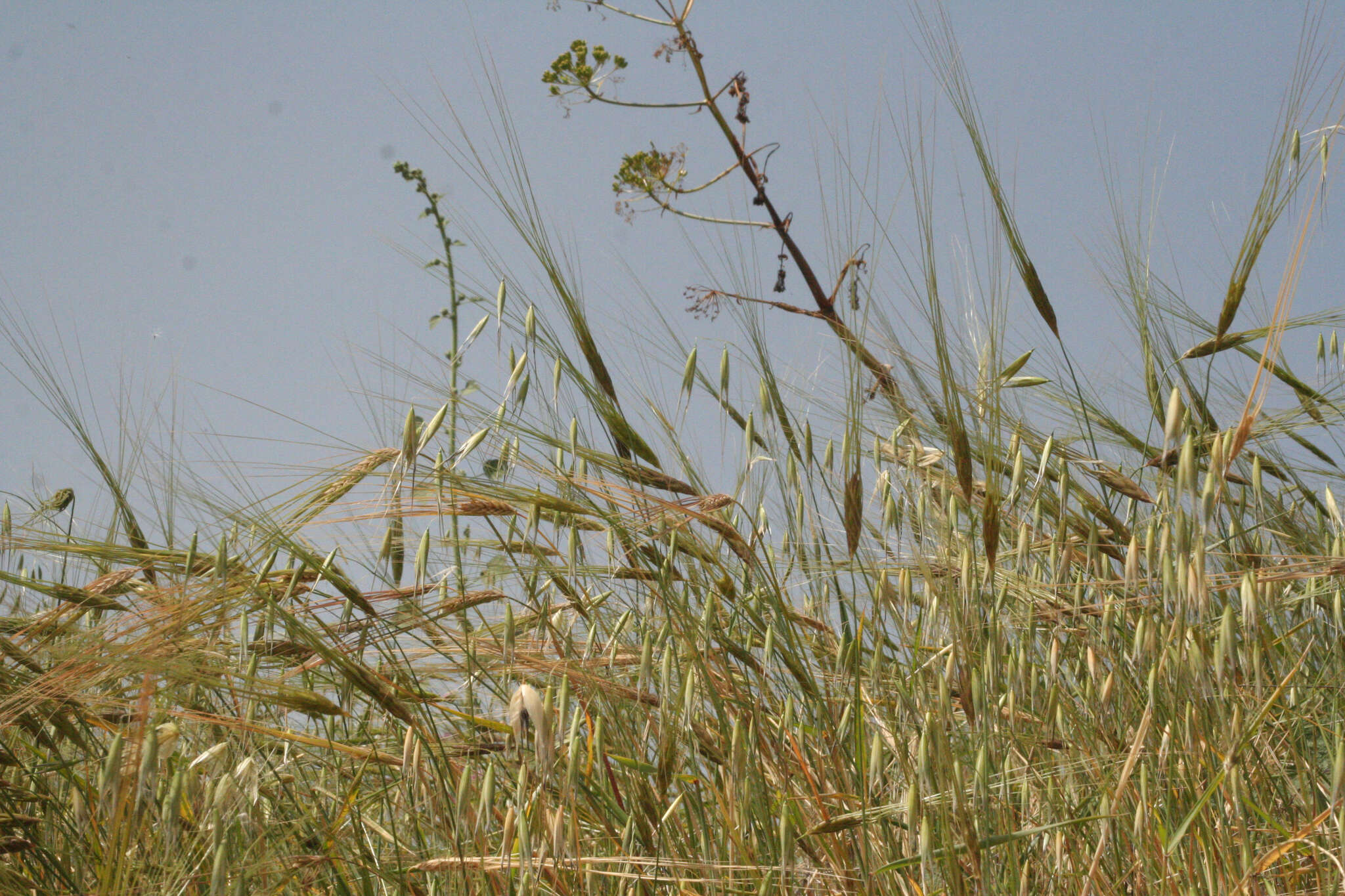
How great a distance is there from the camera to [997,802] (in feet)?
3.78

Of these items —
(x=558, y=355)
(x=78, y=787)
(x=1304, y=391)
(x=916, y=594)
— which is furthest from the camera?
(x=916, y=594)

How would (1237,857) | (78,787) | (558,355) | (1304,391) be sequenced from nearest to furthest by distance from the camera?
(78,787) → (1237,857) → (558,355) → (1304,391)

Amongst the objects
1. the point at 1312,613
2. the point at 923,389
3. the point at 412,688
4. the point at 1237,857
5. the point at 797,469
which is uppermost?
the point at 923,389

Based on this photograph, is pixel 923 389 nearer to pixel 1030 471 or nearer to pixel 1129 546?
pixel 1030 471

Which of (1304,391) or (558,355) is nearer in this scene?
(558,355)

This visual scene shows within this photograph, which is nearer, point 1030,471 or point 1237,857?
point 1237,857

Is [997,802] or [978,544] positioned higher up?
[978,544]

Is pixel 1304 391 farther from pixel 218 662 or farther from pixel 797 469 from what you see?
pixel 218 662

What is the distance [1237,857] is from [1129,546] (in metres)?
0.42

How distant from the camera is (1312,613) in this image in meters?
1.49

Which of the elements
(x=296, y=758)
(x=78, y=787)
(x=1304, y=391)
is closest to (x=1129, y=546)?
(x=1304, y=391)

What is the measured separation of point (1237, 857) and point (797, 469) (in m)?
0.74

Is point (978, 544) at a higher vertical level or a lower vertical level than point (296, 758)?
higher

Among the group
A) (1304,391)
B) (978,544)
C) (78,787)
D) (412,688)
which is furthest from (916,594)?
(78,787)
